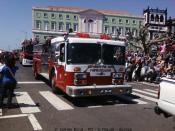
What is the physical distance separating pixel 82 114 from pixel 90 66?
220cm

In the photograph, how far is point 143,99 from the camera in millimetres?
13594

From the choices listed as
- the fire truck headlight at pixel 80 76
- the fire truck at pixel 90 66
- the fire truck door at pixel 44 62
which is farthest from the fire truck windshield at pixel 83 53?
the fire truck door at pixel 44 62

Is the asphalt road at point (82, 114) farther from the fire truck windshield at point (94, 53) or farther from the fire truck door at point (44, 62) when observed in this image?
the fire truck door at point (44, 62)

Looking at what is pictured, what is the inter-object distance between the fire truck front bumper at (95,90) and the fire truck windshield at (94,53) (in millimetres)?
909

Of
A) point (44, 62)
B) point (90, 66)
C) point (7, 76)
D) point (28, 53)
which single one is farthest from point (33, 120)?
point (28, 53)

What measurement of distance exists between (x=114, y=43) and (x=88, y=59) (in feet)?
4.21

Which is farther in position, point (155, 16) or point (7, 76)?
point (155, 16)

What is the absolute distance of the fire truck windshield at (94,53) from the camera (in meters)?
11.6

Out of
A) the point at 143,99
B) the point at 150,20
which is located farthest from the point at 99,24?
the point at 143,99

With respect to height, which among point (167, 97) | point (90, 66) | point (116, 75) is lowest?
point (167, 97)

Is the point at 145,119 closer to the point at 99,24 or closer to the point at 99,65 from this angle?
the point at 99,65

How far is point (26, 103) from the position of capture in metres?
12.0

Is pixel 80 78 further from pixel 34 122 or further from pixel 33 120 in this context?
pixel 34 122

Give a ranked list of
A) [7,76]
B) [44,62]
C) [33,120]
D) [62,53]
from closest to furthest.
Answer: [33,120], [7,76], [62,53], [44,62]
